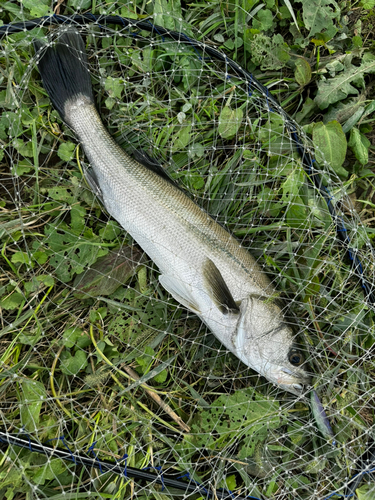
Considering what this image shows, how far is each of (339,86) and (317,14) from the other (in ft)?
1.78

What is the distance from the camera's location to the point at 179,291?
254 cm

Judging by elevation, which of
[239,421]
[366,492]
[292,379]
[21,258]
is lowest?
[366,492]

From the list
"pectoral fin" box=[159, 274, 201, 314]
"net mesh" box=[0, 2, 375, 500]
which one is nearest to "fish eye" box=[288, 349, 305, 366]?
"net mesh" box=[0, 2, 375, 500]

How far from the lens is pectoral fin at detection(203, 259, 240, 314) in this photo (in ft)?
Result: 8.03

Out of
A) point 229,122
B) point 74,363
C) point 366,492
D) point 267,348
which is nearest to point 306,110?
point 229,122

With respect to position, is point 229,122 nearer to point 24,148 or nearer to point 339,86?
point 339,86

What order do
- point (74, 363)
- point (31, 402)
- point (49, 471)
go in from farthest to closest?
point (74, 363), point (31, 402), point (49, 471)

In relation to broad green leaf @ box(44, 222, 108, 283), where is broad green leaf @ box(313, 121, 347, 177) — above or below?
below

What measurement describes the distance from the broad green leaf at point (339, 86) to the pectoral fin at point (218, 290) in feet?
4.94

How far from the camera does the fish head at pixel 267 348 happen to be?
97.8 inches

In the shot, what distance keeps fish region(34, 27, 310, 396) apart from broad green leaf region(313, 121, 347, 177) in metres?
0.91

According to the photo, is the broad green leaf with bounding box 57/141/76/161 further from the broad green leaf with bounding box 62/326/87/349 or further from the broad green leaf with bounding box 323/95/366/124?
the broad green leaf with bounding box 323/95/366/124

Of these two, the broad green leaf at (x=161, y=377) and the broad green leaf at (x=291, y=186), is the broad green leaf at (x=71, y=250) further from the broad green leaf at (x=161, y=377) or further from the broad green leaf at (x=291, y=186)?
the broad green leaf at (x=291, y=186)

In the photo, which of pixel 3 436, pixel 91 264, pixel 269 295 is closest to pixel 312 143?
pixel 269 295
